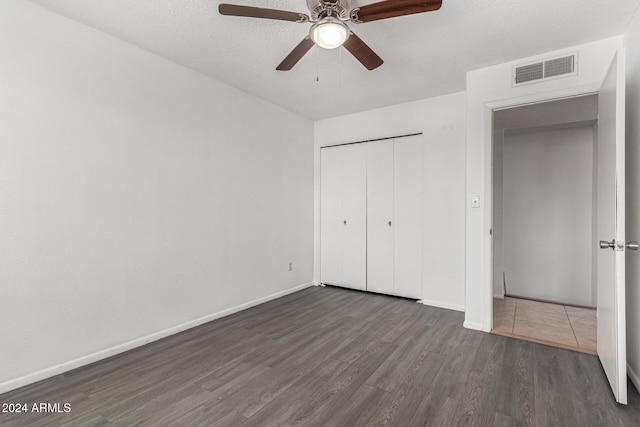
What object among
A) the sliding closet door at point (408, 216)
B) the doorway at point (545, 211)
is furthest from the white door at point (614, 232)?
the sliding closet door at point (408, 216)

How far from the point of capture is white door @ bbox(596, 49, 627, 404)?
184 centimetres

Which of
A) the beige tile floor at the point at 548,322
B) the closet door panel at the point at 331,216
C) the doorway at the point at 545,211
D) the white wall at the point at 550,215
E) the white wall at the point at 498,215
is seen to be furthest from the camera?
the closet door panel at the point at 331,216

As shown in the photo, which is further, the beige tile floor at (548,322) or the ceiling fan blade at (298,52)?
the beige tile floor at (548,322)

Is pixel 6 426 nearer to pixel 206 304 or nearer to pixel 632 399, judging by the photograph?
pixel 206 304

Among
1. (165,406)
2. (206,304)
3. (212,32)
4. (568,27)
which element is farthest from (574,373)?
(212,32)

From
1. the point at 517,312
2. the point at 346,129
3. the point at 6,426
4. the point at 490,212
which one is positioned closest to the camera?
the point at 6,426

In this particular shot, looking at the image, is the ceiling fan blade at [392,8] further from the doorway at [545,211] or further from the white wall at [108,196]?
the doorway at [545,211]

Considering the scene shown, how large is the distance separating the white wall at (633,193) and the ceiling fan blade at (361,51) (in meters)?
1.81

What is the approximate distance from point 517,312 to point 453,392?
214 centimetres

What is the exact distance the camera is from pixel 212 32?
242 centimetres

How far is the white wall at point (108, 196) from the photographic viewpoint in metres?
2.06

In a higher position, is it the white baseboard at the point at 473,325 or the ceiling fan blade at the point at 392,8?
the ceiling fan blade at the point at 392,8

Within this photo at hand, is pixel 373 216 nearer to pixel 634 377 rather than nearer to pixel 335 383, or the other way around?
pixel 335 383

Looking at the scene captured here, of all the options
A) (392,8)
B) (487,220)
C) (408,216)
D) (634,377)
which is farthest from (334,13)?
(634,377)
